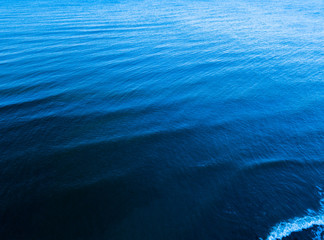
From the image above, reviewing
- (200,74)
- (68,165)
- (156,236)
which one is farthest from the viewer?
(200,74)

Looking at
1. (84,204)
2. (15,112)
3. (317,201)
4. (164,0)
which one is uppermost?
(164,0)

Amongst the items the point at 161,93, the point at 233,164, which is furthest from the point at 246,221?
the point at 161,93

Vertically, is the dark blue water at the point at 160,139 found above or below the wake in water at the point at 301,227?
above

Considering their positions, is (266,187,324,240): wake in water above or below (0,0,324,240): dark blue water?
below

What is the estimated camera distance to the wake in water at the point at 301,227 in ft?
78.0

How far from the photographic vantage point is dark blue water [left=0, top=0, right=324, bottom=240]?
82.0 feet

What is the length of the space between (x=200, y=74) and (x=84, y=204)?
4053 cm

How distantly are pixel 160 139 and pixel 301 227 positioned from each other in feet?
67.3

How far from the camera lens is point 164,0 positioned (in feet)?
527

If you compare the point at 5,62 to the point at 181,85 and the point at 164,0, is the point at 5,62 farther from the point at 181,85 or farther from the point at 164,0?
the point at 164,0

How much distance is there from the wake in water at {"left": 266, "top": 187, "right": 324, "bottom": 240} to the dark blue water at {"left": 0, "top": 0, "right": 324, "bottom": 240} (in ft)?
0.38

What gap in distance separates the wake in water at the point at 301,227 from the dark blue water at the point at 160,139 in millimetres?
117

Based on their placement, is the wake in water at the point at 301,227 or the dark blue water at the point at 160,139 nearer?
the wake in water at the point at 301,227

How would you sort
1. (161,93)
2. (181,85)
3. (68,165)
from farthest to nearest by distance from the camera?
(181,85), (161,93), (68,165)
